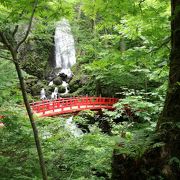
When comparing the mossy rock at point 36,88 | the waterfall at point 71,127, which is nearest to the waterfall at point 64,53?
the mossy rock at point 36,88

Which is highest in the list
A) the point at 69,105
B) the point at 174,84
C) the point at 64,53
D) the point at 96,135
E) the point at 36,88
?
the point at 64,53

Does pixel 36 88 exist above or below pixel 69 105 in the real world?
above

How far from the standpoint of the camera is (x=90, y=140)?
246 inches

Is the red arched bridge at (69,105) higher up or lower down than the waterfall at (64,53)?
lower down

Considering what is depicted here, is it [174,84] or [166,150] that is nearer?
[166,150]

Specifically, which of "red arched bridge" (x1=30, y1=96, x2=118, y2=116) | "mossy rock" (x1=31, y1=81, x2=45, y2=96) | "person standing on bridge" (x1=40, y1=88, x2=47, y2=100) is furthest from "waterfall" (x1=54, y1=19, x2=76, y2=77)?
"red arched bridge" (x1=30, y1=96, x2=118, y2=116)

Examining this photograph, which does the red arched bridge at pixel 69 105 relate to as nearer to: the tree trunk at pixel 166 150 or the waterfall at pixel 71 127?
the waterfall at pixel 71 127

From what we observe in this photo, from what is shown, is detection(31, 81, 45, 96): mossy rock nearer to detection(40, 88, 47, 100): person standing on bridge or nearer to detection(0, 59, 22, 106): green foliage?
detection(40, 88, 47, 100): person standing on bridge

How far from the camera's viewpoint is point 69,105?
14875 millimetres

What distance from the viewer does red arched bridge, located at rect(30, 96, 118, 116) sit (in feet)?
44.5

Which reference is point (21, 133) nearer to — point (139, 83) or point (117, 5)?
point (117, 5)

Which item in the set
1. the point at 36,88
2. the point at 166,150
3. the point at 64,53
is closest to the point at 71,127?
the point at 166,150

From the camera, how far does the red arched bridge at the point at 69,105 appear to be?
13555 mm

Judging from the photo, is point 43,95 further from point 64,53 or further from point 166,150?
point 166,150
